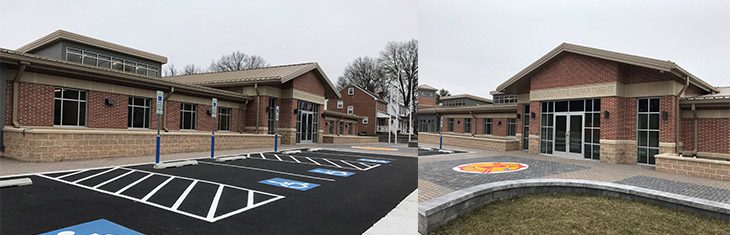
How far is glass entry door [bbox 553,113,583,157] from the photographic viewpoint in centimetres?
1253

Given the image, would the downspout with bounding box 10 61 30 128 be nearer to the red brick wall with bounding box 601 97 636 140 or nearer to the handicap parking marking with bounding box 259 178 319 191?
the handicap parking marking with bounding box 259 178 319 191

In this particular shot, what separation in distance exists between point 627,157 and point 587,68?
292 cm

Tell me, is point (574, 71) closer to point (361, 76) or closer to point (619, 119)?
point (619, 119)

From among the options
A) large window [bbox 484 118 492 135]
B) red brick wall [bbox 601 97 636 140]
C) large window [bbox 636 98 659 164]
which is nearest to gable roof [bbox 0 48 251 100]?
large window [bbox 484 118 492 135]

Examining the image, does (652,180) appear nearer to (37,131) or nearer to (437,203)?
(437,203)

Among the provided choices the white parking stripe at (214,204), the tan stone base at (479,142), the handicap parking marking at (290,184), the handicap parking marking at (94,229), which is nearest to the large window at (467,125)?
the tan stone base at (479,142)

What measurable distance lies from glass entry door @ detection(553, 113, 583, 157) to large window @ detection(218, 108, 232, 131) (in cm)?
1345

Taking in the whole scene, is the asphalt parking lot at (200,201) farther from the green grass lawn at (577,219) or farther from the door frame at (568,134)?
the door frame at (568,134)

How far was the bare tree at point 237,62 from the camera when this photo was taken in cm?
3966

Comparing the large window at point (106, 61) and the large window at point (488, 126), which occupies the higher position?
the large window at point (106, 61)

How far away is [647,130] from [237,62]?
122 ft

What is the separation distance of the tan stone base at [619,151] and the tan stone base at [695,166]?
2234 mm

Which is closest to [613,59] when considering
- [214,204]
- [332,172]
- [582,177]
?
[582,177]

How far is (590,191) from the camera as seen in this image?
5777 mm
